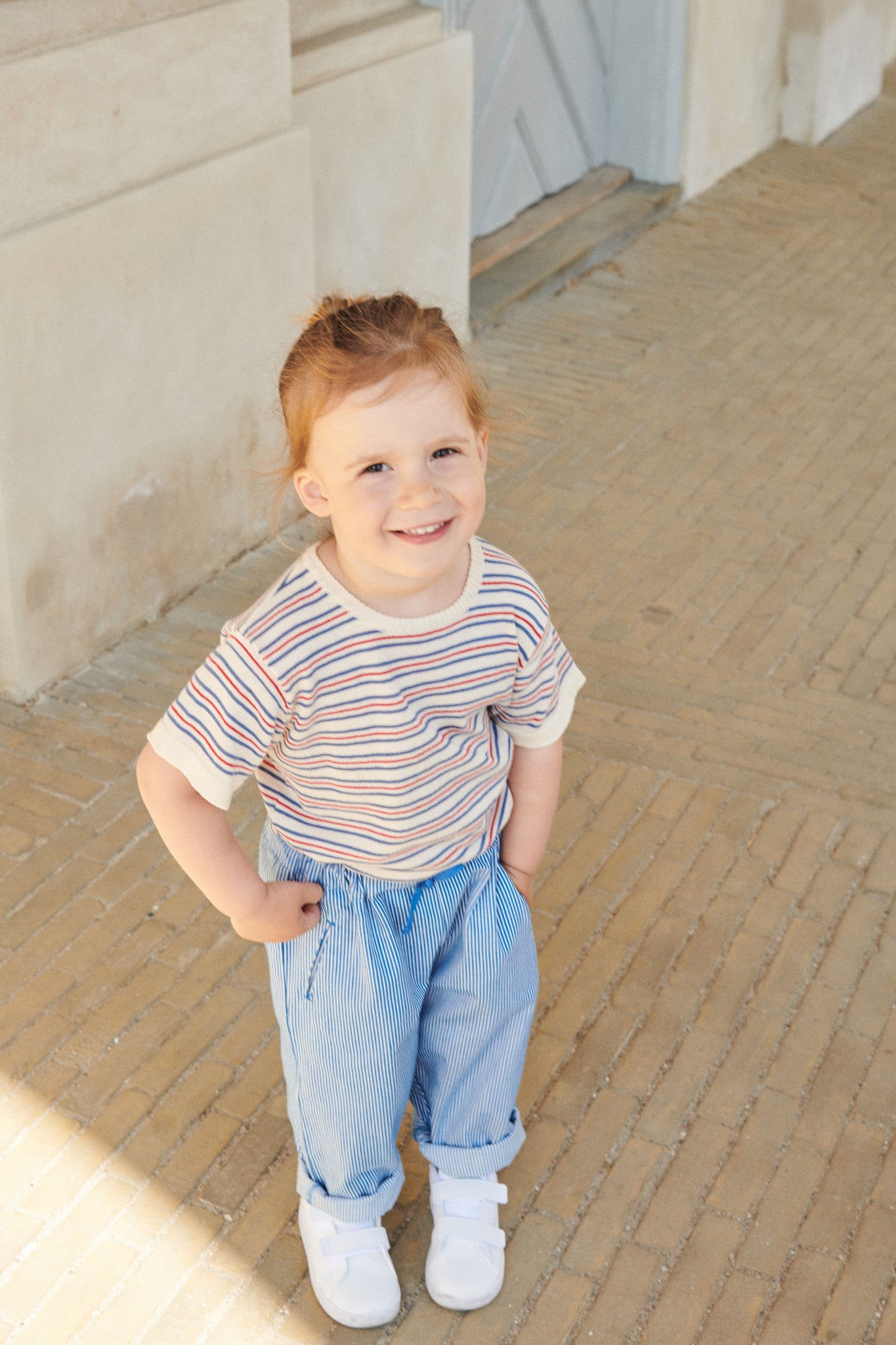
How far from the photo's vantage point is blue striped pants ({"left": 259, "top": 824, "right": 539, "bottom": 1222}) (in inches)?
85.7

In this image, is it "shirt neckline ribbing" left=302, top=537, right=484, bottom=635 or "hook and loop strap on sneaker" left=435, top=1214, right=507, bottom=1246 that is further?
"hook and loop strap on sneaker" left=435, top=1214, right=507, bottom=1246

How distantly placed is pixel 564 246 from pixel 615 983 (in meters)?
4.68

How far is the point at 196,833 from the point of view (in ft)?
6.56

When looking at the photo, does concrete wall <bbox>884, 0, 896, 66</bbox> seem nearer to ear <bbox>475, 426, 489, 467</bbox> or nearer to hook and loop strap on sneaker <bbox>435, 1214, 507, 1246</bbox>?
ear <bbox>475, 426, 489, 467</bbox>

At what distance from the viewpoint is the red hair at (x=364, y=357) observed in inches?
74.2

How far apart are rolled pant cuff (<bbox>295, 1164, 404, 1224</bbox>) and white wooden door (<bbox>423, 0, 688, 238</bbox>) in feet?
16.9

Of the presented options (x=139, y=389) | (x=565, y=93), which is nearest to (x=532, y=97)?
(x=565, y=93)

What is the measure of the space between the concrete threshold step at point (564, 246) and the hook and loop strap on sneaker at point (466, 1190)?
440 cm

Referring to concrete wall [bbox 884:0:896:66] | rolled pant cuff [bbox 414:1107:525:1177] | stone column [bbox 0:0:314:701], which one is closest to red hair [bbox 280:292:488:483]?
rolled pant cuff [bbox 414:1107:525:1177]

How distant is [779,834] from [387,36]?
294 centimetres

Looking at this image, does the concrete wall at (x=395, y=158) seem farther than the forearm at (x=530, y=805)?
Yes

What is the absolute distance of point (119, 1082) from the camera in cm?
277

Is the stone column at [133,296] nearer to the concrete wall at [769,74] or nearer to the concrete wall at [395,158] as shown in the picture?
the concrete wall at [395,158]

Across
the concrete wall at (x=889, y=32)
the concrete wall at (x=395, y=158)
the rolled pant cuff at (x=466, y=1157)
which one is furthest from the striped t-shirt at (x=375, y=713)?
the concrete wall at (x=889, y=32)
